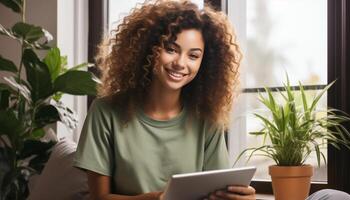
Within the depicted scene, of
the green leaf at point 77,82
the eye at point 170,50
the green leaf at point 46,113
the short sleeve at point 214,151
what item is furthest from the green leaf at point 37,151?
the eye at point 170,50

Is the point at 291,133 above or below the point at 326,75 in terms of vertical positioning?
below

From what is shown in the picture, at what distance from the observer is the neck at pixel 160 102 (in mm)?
1680

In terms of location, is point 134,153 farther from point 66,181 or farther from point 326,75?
point 326,75

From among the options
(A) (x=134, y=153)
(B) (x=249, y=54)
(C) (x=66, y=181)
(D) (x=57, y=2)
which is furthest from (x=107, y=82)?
(D) (x=57, y=2)

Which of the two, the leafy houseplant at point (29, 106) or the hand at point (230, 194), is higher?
the leafy houseplant at point (29, 106)

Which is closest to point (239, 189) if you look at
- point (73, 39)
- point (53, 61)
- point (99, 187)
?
point (99, 187)

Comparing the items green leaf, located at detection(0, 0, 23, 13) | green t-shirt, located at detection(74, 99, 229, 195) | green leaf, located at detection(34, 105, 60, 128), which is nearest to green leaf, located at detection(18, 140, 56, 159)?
green leaf, located at detection(34, 105, 60, 128)

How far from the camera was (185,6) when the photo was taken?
166 centimetres

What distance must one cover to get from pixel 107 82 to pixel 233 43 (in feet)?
1.43

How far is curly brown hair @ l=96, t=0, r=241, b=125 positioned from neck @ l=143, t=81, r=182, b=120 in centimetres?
3

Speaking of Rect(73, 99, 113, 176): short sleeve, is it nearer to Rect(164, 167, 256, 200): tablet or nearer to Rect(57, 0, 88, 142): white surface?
Rect(164, 167, 256, 200): tablet

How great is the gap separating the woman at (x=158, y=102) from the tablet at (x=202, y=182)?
0.57 ft

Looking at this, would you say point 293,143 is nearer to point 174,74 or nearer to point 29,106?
point 174,74

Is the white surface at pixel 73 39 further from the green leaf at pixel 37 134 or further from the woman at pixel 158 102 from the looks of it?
the woman at pixel 158 102
